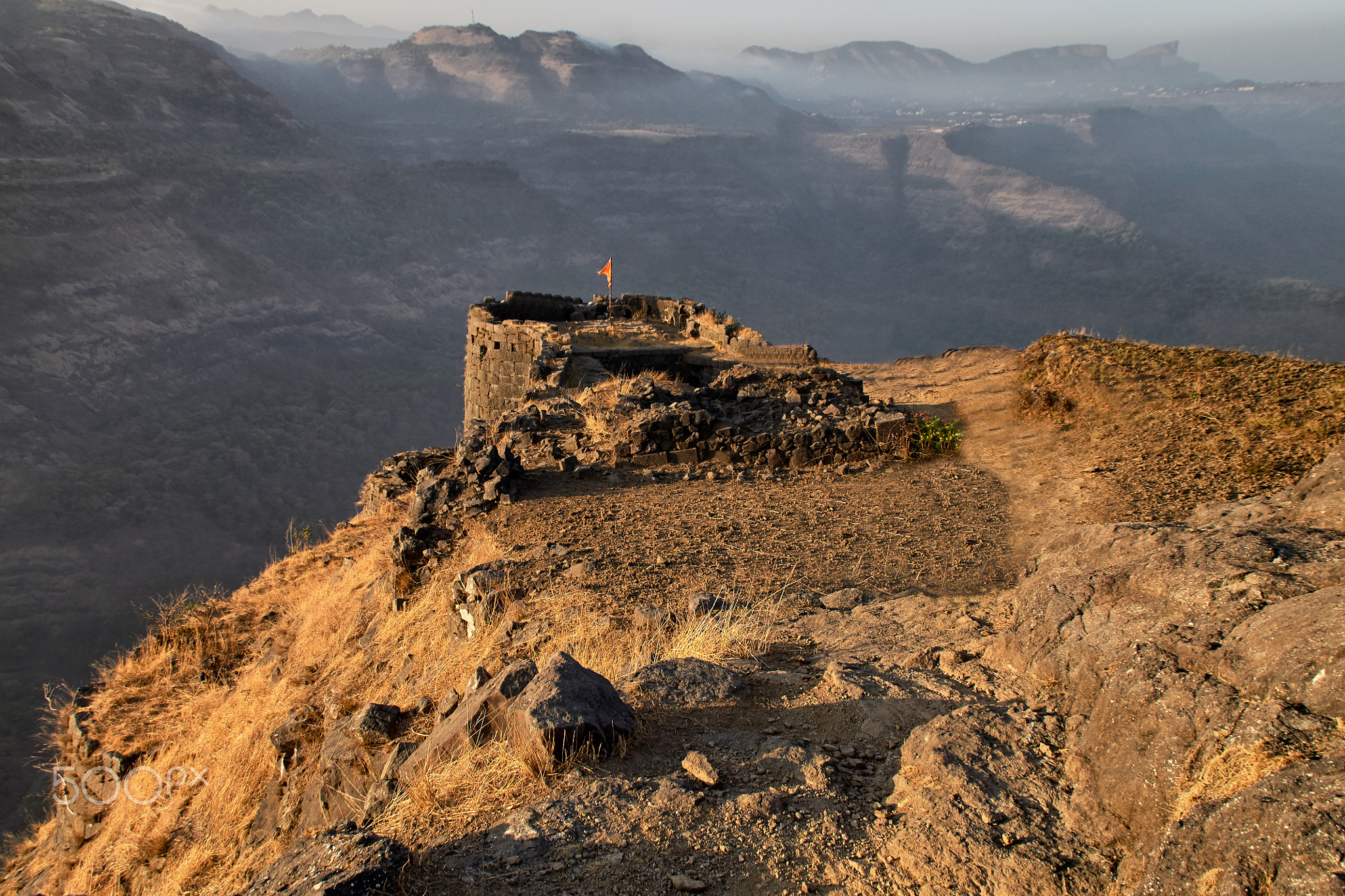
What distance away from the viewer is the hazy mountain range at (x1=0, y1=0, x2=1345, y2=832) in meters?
40.0

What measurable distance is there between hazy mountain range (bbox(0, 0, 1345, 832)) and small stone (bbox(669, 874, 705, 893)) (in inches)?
900

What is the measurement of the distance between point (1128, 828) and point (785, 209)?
4695 inches

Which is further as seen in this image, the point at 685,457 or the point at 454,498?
the point at 685,457

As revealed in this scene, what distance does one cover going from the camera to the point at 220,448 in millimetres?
44625

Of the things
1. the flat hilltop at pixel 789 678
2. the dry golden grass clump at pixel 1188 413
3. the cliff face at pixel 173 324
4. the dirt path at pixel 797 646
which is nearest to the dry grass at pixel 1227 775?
the flat hilltop at pixel 789 678

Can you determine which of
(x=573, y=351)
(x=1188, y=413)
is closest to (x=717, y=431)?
(x=1188, y=413)

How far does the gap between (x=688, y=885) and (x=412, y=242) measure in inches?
3254

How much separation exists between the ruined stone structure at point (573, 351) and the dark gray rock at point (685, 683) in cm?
930

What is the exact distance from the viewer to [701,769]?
329cm

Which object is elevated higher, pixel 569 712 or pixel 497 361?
pixel 569 712

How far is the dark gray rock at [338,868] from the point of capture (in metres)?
2.61

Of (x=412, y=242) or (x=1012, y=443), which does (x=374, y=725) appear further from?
(x=412, y=242)

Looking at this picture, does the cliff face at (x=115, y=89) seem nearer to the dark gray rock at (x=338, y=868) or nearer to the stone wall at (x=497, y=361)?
the stone wall at (x=497, y=361)

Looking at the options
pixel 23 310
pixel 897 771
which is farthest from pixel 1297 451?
pixel 23 310
